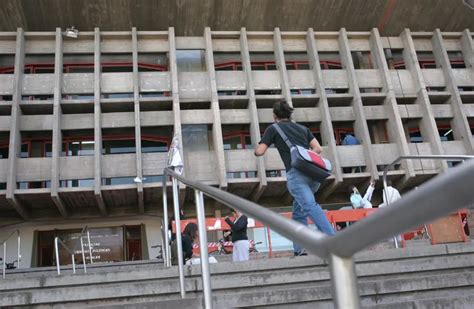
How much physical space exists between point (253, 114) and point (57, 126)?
7.93m

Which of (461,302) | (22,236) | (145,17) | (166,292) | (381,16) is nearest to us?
(461,302)

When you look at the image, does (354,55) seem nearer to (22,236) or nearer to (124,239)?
(124,239)

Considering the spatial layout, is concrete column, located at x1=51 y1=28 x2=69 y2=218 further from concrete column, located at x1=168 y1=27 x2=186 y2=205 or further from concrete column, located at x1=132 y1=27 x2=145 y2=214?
concrete column, located at x1=168 y1=27 x2=186 y2=205

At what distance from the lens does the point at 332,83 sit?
22.2m

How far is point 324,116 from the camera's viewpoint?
2136 centimetres

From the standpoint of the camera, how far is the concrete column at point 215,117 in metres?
19.7

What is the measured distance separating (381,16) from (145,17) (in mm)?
10684

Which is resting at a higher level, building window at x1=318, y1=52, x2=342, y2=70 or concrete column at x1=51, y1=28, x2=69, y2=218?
building window at x1=318, y1=52, x2=342, y2=70

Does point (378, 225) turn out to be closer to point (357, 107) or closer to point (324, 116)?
point (324, 116)

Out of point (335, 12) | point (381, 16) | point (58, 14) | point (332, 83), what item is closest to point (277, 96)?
point (332, 83)

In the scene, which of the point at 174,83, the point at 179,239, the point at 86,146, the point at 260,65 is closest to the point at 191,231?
the point at 179,239

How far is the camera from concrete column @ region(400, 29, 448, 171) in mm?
21344

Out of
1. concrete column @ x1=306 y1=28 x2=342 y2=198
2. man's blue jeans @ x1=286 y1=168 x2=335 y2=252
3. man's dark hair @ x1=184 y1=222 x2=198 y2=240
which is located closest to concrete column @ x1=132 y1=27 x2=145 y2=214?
concrete column @ x1=306 y1=28 x2=342 y2=198

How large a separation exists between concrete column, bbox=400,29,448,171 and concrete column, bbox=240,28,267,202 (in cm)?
735
